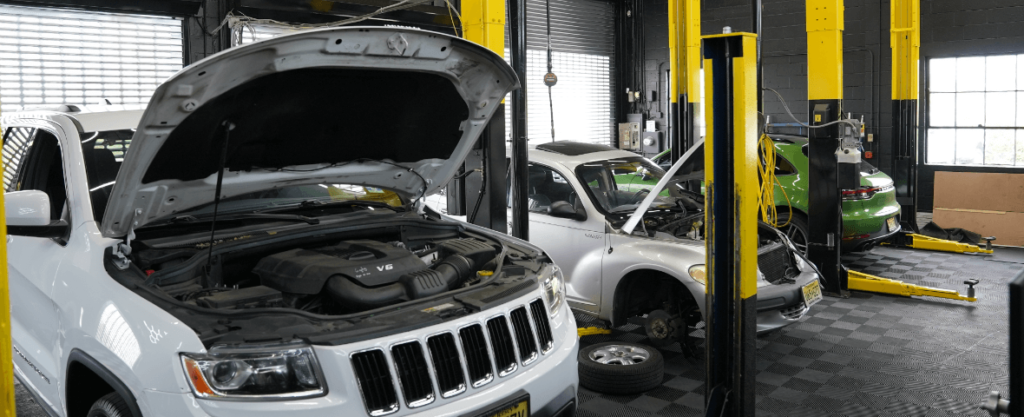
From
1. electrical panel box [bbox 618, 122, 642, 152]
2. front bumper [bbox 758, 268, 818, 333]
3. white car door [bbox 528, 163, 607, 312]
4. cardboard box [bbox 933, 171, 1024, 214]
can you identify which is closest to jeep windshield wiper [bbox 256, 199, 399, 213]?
white car door [bbox 528, 163, 607, 312]

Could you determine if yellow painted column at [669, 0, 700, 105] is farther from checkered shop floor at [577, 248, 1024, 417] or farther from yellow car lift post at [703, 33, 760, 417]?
yellow car lift post at [703, 33, 760, 417]

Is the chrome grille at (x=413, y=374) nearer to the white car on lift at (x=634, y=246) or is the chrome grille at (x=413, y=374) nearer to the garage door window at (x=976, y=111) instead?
the white car on lift at (x=634, y=246)

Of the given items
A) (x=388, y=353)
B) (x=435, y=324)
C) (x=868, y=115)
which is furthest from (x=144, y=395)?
(x=868, y=115)

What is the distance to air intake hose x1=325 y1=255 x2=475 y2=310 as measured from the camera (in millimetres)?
2670

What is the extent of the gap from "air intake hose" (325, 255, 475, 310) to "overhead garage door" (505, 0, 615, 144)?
10234 millimetres

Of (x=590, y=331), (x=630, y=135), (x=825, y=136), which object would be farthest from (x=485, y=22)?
(x=630, y=135)

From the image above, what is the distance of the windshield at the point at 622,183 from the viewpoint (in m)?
5.38

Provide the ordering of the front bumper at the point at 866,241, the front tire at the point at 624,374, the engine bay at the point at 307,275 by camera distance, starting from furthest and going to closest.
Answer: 1. the front bumper at the point at 866,241
2. the front tire at the point at 624,374
3. the engine bay at the point at 307,275

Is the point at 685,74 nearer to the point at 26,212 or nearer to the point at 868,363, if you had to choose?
the point at 868,363

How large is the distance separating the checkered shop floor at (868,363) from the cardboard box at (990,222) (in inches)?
104

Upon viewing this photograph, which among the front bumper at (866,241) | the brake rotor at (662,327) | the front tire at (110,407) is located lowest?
the brake rotor at (662,327)

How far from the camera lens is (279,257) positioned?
2.92 m

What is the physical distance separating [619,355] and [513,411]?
2156 millimetres

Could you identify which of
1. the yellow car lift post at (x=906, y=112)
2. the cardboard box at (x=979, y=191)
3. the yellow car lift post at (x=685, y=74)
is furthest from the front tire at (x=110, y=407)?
the cardboard box at (x=979, y=191)
